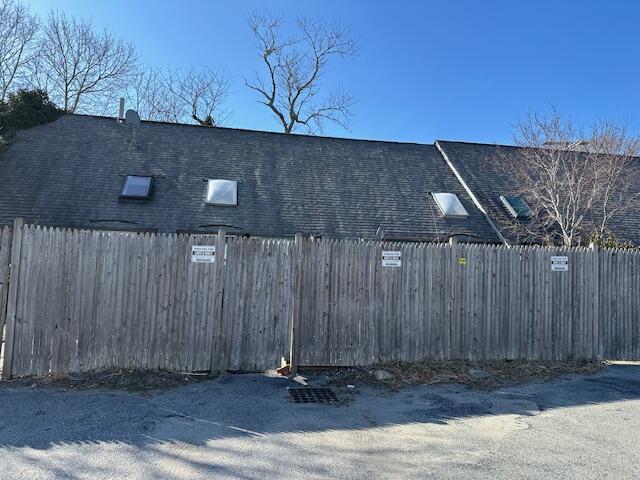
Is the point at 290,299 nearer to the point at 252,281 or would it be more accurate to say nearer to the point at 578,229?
the point at 252,281

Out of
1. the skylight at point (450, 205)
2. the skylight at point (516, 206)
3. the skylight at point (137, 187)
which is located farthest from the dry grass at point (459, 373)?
the skylight at point (137, 187)

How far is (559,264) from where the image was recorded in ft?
27.2

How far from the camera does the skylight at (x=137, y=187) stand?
12562 mm

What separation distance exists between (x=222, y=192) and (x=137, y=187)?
238cm

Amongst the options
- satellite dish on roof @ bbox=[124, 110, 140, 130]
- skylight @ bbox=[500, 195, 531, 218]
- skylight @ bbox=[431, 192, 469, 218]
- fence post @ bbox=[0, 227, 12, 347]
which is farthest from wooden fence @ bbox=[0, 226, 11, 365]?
skylight @ bbox=[500, 195, 531, 218]

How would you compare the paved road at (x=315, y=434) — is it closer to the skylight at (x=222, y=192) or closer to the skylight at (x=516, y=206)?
the skylight at (x=222, y=192)

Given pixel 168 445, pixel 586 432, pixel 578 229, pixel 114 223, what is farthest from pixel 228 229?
pixel 578 229

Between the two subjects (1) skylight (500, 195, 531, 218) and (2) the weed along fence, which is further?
(1) skylight (500, 195, 531, 218)

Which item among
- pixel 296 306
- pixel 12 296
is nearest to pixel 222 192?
pixel 296 306

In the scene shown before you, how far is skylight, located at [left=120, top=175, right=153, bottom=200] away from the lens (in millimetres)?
12562

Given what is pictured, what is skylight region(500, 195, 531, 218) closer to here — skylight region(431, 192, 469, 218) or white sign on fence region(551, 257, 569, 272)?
skylight region(431, 192, 469, 218)

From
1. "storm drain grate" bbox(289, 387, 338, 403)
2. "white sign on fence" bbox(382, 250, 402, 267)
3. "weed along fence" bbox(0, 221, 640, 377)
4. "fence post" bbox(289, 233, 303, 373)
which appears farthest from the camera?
"white sign on fence" bbox(382, 250, 402, 267)

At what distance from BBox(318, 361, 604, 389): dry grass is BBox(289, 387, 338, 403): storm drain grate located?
17.0 inches

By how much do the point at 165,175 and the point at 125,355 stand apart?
8236mm
